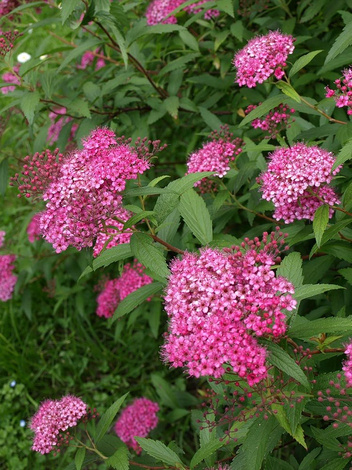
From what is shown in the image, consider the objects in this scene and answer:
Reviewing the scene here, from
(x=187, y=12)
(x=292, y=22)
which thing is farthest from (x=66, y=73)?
(x=292, y=22)

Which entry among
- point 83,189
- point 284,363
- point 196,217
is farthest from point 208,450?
point 83,189

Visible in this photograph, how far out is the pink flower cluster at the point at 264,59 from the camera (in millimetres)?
2750

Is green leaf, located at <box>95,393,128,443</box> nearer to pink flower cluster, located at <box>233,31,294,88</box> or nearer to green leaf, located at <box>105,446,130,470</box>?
green leaf, located at <box>105,446,130,470</box>

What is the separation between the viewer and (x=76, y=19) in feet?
11.1

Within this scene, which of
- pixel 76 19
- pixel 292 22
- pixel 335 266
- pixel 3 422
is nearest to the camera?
pixel 335 266

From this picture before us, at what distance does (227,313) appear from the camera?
6.27 ft

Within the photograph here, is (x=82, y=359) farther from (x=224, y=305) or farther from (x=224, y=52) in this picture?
(x=224, y=305)

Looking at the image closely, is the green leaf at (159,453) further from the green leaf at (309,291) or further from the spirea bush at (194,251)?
the green leaf at (309,291)

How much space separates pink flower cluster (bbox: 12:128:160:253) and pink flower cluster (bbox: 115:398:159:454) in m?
2.10

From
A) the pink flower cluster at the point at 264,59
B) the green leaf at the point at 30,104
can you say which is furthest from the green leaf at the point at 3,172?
the pink flower cluster at the point at 264,59

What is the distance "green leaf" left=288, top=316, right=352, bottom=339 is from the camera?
197 cm

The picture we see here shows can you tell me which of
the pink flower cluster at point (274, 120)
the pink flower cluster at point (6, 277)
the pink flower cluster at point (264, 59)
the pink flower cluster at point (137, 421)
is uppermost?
the pink flower cluster at point (264, 59)

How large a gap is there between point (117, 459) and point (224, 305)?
40.8 inches

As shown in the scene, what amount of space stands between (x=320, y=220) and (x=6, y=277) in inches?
130
